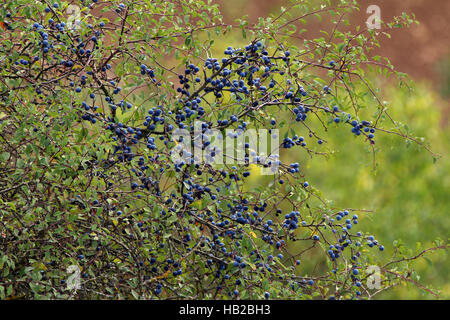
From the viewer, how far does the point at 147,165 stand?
2.20 metres

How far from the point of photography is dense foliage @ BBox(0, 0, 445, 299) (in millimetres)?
2158

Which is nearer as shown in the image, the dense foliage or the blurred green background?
the dense foliage

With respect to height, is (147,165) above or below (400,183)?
below

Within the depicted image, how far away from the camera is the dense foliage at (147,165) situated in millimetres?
2158

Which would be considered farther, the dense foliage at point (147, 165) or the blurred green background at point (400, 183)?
the blurred green background at point (400, 183)

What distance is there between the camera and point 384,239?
17.7ft

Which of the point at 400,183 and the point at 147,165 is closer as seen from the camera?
the point at 147,165

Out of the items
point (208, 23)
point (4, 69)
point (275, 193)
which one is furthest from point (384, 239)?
point (4, 69)
